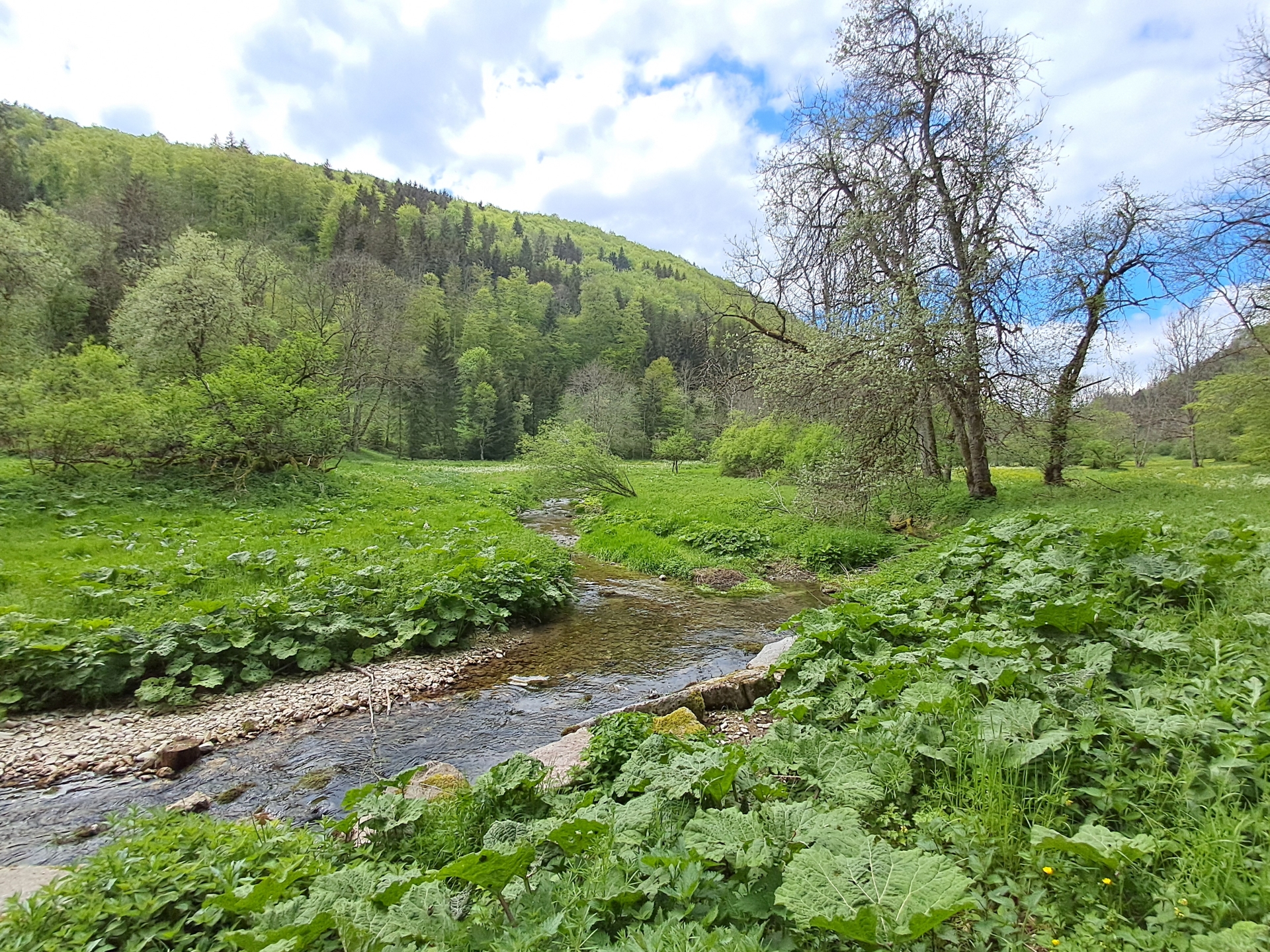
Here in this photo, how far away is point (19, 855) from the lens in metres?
3.59

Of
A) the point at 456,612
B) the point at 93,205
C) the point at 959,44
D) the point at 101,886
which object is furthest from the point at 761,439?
the point at 93,205

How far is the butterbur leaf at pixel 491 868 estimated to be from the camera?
2072 mm

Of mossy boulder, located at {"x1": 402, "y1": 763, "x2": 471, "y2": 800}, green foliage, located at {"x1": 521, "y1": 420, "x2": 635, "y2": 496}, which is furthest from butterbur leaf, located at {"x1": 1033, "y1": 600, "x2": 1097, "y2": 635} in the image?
green foliage, located at {"x1": 521, "y1": 420, "x2": 635, "y2": 496}

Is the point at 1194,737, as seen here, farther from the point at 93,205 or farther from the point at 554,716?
the point at 93,205

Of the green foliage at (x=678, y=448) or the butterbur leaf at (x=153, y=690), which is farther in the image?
the green foliage at (x=678, y=448)

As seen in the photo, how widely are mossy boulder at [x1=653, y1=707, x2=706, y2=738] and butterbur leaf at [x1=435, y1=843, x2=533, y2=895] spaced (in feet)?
7.23

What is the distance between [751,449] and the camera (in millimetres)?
31453

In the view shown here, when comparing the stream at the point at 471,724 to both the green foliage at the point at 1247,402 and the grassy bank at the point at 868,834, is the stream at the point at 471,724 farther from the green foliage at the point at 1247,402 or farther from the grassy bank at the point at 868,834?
the green foliage at the point at 1247,402

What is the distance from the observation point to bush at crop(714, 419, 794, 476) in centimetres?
2861

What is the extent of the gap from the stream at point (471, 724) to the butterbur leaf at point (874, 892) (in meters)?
3.80

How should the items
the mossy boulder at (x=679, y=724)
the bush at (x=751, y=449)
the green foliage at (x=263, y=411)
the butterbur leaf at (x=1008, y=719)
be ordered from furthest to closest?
the bush at (x=751, y=449) → the green foliage at (x=263, y=411) → the mossy boulder at (x=679, y=724) → the butterbur leaf at (x=1008, y=719)

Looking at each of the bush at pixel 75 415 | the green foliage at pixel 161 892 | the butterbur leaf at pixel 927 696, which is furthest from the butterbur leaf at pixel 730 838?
the bush at pixel 75 415

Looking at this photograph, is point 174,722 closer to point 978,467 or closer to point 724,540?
point 724,540

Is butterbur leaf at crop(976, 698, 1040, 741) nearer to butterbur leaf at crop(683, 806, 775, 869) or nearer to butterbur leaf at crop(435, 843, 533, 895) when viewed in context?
butterbur leaf at crop(683, 806, 775, 869)
